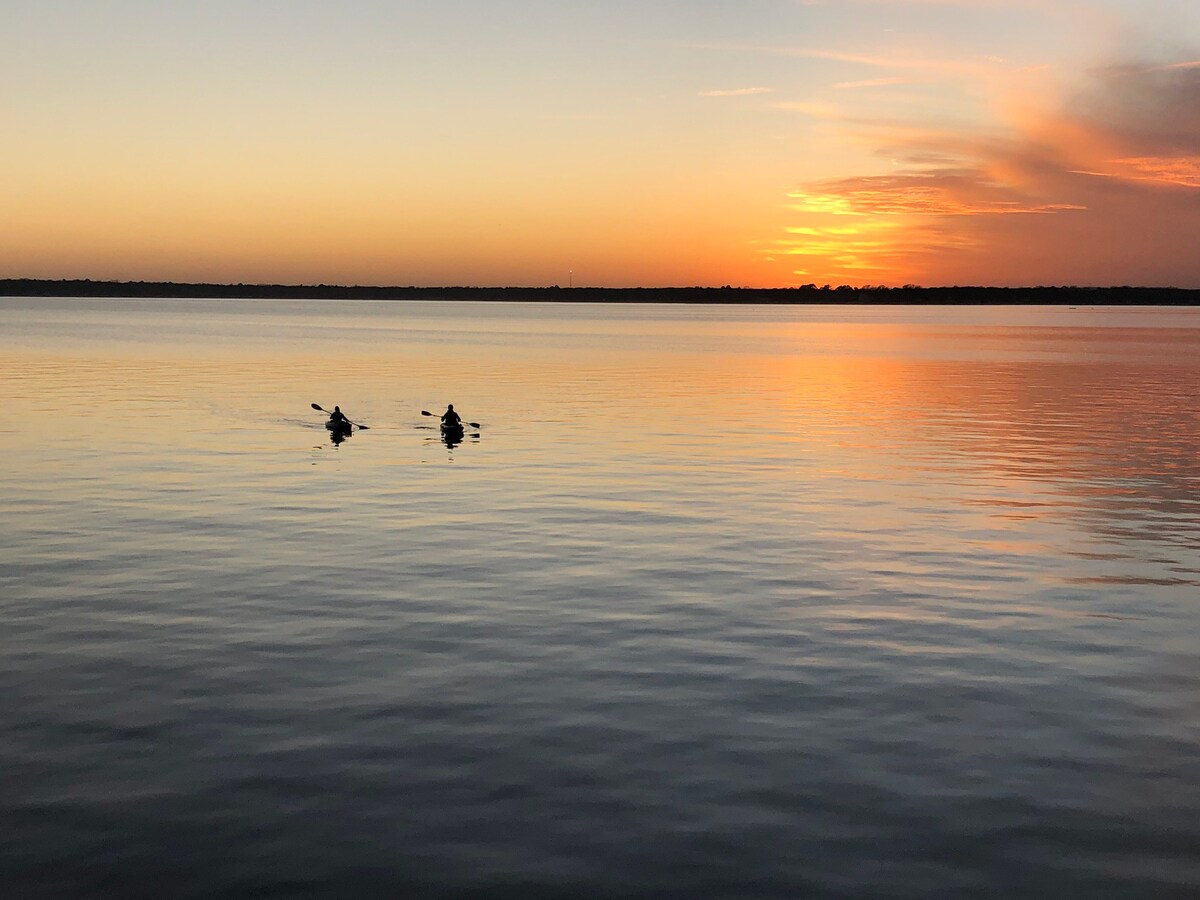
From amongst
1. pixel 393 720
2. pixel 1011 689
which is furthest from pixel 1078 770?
pixel 393 720

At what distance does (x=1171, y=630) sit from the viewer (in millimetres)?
16828

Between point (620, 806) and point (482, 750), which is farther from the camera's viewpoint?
point (482, 750)

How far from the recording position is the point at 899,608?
17969mm

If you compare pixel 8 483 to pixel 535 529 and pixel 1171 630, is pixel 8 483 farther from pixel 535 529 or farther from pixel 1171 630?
pixel 1171 630

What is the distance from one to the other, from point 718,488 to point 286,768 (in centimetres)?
1993

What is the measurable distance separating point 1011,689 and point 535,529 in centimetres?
1210

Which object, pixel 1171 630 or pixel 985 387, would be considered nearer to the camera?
pixel 1171 630

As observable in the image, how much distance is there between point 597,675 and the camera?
47.2ft

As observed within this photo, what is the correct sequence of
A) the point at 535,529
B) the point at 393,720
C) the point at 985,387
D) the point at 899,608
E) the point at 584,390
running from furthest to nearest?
1. the point at 985,387
2. the point at 584,390
3. the point at 535,529
4. the point at 899,608
5. the point at 393,720

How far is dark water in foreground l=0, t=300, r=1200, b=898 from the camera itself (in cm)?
969

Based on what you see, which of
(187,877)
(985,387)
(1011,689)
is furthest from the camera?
(985,387)

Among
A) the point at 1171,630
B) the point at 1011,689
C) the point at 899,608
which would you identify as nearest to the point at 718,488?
the point at 899,608

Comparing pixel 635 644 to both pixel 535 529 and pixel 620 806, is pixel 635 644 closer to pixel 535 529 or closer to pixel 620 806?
pixel 620 806

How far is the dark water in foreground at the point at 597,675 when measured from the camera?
381 inches
